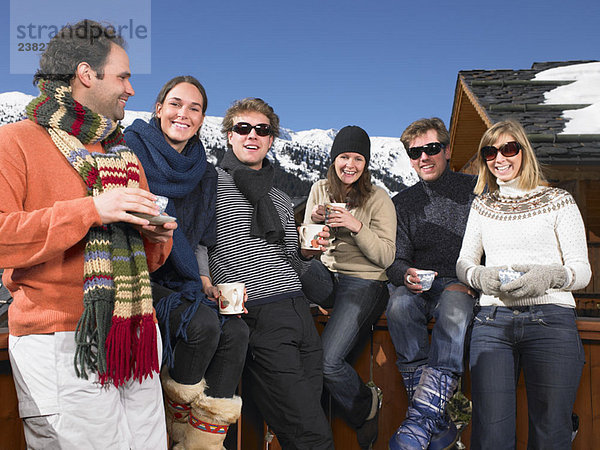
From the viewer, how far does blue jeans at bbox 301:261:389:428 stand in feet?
10.6

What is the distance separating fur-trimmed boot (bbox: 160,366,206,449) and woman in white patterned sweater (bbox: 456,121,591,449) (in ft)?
5.21

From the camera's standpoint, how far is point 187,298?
253cm

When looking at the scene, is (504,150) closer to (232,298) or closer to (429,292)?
(429,292)

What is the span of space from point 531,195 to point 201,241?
1958 millimetres


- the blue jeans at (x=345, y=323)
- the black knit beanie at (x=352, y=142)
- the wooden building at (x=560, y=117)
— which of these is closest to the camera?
the blue jeans at (x=345, y=323)

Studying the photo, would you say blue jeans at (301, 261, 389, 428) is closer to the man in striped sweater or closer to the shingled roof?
the man in striped sweater

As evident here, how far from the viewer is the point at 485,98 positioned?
774cm

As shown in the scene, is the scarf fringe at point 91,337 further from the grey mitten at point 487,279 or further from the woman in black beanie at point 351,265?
the grey mitten at point 487,279

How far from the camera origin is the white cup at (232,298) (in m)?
2.60

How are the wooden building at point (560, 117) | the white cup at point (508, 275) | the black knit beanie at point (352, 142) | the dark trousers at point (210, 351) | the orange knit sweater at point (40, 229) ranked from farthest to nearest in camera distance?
the wooden building at point (560, 117) < the black knit beanie at point (352, 142) < the white cup at point (508, 275) < the dark trousers at point (210, 351) < the orange knit sweater at point (40, 229)

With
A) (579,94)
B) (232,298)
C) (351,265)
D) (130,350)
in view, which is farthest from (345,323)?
(579,94)

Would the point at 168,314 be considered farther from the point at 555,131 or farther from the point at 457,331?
the point at 555,131

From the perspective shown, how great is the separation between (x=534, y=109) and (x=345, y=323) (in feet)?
17.2

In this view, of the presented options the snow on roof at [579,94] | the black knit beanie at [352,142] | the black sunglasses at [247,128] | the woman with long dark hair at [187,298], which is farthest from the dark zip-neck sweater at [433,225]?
the snow on roof at [579,94]
